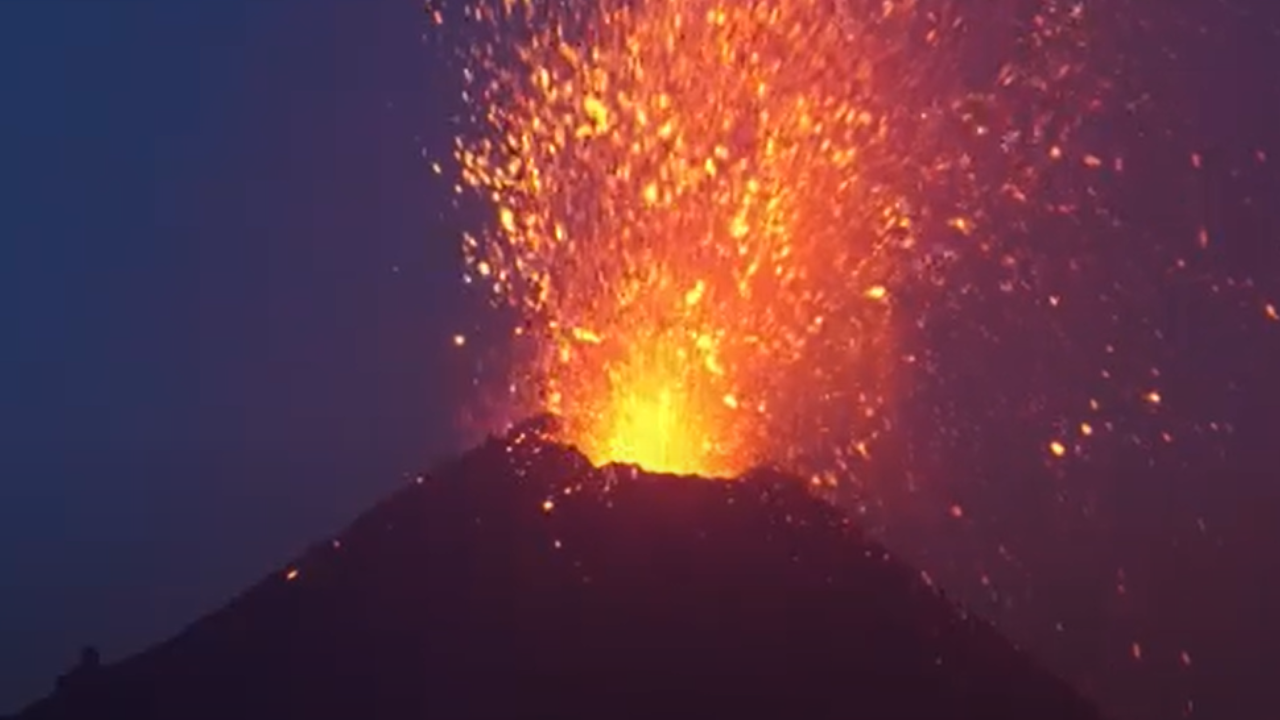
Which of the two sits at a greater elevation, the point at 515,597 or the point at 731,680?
the point at 515,597

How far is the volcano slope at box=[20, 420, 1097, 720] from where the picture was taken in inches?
670

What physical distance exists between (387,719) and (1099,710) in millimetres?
7215

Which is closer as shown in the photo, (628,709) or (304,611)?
(628,709)

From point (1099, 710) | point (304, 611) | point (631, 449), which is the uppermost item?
point (631, 449)

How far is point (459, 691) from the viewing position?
1689 cm

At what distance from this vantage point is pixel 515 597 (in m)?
18.1

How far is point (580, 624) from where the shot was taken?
17.7m

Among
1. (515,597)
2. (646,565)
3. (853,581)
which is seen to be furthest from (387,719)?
(853,581)

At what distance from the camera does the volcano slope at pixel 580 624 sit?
17.0 m

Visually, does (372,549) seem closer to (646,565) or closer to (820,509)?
(646,565)

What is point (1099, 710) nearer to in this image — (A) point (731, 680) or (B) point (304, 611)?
(A) point (731, 680)

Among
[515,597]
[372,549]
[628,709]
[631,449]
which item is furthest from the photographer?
[631,449]

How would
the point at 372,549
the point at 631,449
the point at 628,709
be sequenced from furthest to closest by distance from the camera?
the point at 631,449 → the point at 372,549 → the point at 628,709

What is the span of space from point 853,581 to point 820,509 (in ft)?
5.01
